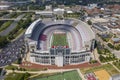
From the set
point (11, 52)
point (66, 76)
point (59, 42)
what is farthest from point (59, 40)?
point (66, 76)

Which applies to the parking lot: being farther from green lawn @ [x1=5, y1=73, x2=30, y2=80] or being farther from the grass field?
the grass field

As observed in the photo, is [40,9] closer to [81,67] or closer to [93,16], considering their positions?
[93,16]

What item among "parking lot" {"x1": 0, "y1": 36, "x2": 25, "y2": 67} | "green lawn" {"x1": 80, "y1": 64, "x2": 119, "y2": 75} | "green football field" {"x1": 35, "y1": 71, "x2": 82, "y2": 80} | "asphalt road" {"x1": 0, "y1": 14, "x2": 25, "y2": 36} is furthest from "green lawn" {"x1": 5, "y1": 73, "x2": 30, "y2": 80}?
"asphalt road" {"x1": 0, "y1": 14, "x2": 25, "y2": 36}

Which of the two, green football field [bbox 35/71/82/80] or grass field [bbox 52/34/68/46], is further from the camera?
grass field [bbox 52/34/68/46]

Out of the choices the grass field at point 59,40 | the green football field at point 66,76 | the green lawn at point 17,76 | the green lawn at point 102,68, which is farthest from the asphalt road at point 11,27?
the green lawn at point 102,68

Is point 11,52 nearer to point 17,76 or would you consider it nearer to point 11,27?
point 17,76

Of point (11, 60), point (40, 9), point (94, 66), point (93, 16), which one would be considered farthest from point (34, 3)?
point (94, 66)
